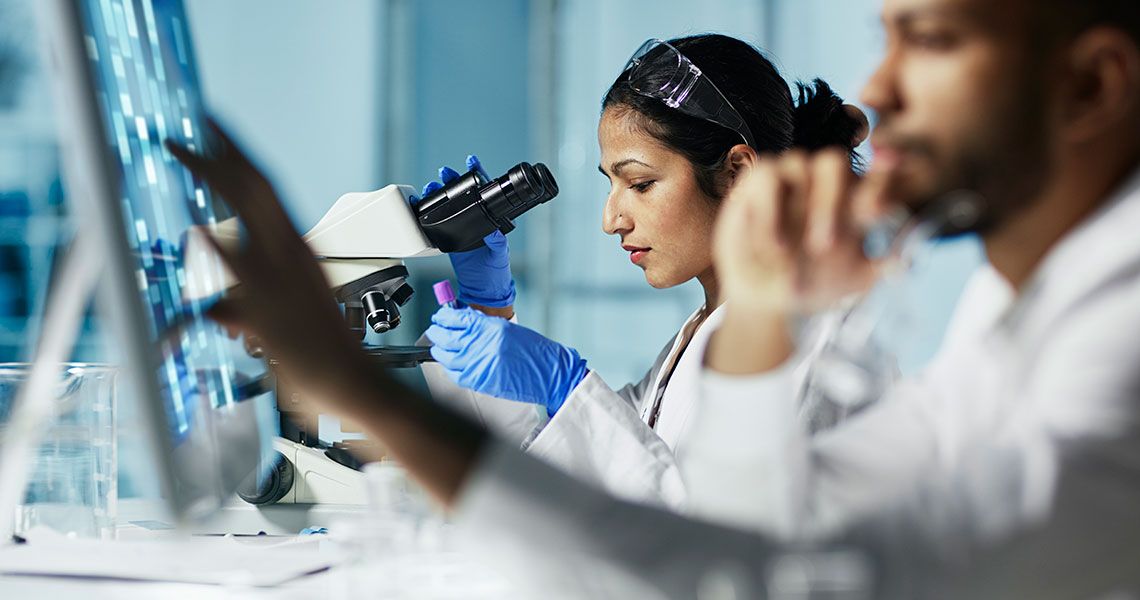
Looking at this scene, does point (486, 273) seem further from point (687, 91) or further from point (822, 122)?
point (822, 122)

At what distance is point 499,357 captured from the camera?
2.00 meters

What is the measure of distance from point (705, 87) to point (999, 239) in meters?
1.14

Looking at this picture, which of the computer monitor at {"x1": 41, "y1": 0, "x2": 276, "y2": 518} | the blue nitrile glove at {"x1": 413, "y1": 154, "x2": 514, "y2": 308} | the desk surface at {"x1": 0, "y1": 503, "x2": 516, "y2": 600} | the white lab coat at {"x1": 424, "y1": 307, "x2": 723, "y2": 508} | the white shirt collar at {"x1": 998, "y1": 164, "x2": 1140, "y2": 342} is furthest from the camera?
the blue nitrile glove at {"x1": 413, "y1": 154, "x2": 514, "y2": 308}

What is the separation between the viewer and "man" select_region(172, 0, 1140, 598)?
722 millimetres

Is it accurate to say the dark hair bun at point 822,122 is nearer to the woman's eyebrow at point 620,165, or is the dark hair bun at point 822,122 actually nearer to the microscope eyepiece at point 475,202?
the woman's eyebrow at point 620,165

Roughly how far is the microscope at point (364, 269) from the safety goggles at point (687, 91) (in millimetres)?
317

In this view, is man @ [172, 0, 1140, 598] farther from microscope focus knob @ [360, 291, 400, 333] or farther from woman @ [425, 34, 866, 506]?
woman @ [425, 34, 866, 506]

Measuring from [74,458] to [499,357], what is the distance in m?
0.78

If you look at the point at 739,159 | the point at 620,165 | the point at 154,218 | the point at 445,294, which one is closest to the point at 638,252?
the point at 620,165

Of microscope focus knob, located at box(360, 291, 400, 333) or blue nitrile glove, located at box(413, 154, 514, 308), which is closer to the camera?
microscope focus knob, located at box(360, 291, 400, 333)

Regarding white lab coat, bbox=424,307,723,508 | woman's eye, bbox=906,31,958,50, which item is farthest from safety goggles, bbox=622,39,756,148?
woman's eye, bbox=906,31,958,50

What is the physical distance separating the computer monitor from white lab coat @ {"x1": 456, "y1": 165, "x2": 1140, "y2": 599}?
25 cm

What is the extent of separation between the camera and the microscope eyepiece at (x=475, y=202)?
73.7 inches

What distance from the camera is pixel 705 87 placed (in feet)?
6.55
